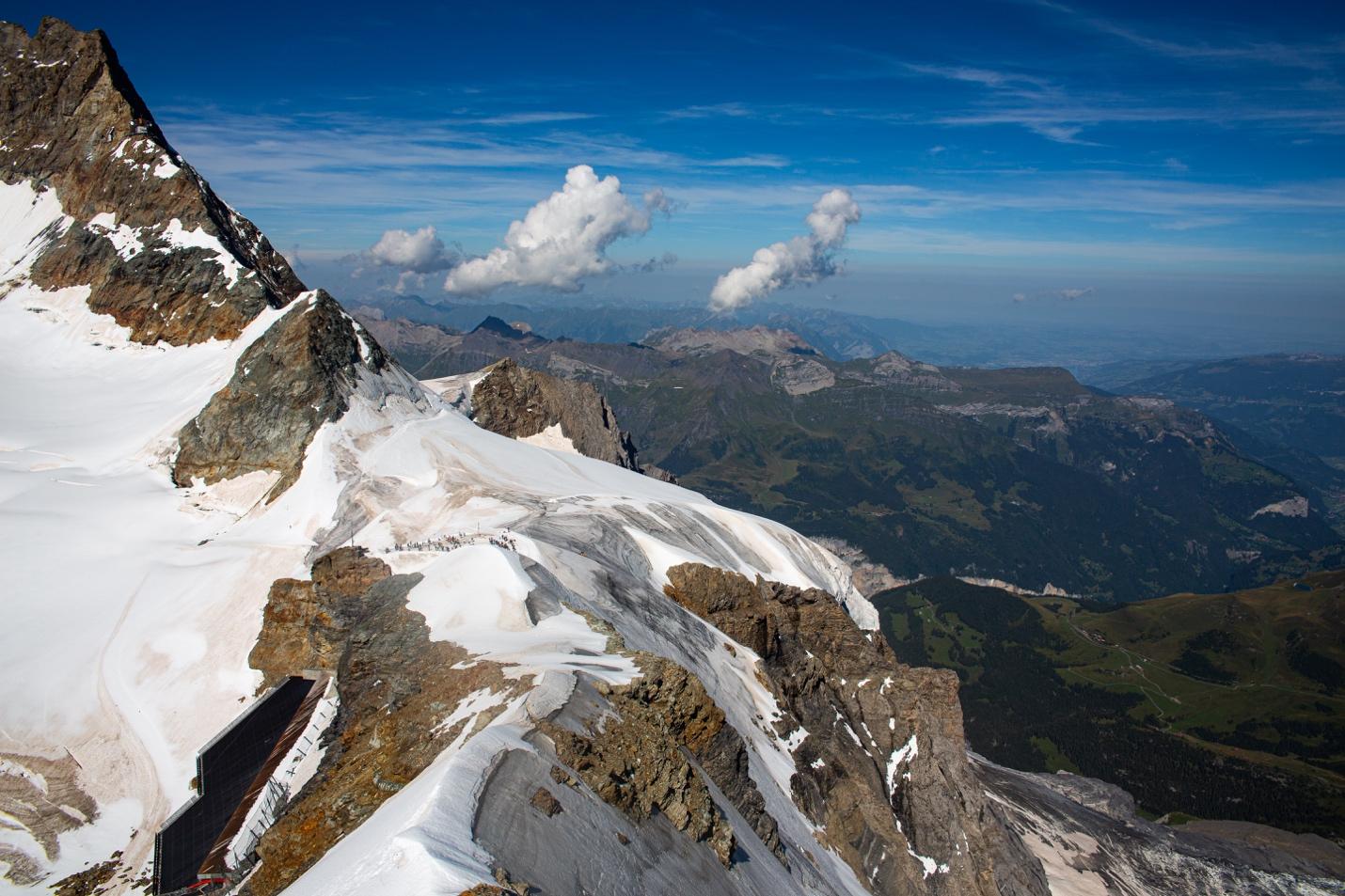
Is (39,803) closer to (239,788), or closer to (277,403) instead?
(239,788)

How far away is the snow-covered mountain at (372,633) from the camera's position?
14.6 m

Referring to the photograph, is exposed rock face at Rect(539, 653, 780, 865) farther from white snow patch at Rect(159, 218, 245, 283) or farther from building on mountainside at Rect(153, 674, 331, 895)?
white snow patch at Rect(159, 218, 245, 283)

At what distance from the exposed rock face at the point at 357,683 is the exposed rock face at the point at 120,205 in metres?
34.6

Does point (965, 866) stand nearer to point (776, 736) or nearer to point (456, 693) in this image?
point (776, 736)

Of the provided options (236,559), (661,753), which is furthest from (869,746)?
(236,559)

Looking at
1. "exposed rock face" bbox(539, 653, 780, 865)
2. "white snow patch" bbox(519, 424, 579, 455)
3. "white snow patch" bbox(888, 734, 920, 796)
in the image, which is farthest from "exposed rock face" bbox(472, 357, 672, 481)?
"exposed rock face" bbox(539, 653, 780, 865)

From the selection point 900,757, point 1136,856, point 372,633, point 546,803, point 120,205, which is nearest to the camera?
point 546,803

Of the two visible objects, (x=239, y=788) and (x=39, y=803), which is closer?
(x=239, y=788)

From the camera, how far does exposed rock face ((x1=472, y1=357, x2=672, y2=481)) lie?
78.8 metres

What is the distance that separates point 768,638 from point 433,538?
1788 cm

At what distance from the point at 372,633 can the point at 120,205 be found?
62261mm

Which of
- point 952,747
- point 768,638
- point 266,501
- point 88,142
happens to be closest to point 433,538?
point 266,501

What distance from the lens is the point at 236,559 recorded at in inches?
1421

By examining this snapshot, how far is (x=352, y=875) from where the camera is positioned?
1002cm
